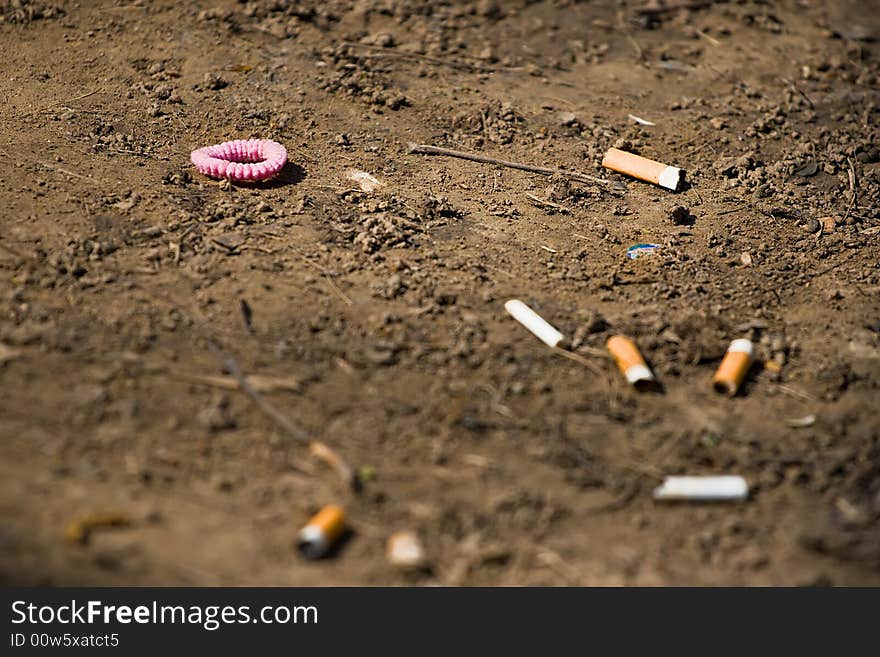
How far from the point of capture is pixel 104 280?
16.6ft

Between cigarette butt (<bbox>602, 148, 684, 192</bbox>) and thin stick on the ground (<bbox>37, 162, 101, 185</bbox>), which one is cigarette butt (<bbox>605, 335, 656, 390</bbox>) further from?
thin stick on the ground (<bbox>37, 162, 101, 185</bbox>)

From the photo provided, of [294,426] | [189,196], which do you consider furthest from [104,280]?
Answer: [294,426]

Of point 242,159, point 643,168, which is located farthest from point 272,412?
point 643,168

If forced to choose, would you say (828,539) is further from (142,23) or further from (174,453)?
(142,23)

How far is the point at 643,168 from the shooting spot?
652 cm

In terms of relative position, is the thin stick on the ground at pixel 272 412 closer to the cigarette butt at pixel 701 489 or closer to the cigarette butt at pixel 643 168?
the cigarette butt at pixel 701 489

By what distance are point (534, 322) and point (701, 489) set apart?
1.29 m

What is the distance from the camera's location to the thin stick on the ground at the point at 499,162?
6.55 metres

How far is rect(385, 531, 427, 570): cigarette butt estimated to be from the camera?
12.6 feet

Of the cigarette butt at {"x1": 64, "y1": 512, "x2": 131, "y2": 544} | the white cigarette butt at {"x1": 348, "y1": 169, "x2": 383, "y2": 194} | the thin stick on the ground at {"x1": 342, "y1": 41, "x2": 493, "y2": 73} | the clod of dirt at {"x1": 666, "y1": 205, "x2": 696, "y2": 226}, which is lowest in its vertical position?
the cigarette butt at {"x1": 64, "y1": 512, "x2": 131, "y2": 544}

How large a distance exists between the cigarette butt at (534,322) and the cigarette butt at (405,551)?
1.44m

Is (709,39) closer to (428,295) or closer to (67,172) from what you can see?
(428,295)

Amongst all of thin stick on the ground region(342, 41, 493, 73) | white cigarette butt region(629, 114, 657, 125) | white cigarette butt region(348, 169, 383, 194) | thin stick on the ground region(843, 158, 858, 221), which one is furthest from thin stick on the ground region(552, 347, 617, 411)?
thin stick on the ground region(342, 41, 493, 73)

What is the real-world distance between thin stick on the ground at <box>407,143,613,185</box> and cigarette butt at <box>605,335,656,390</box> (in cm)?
192
